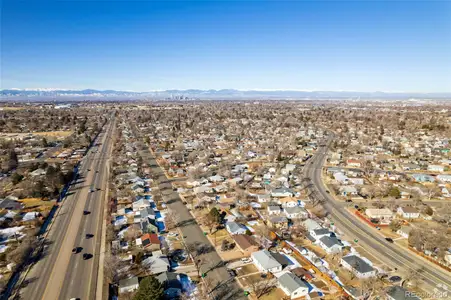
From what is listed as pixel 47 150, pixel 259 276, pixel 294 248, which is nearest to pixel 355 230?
pixel 294 248

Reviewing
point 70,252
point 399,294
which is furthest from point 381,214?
point 70,252

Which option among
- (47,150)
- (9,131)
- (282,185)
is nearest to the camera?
(282,185)

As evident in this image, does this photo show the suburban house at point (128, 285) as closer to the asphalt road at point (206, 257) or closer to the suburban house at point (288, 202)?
the asphalt road at point (206, 257)

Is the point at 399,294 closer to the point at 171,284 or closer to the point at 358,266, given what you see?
the point at 358,266

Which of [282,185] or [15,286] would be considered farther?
[282,185]

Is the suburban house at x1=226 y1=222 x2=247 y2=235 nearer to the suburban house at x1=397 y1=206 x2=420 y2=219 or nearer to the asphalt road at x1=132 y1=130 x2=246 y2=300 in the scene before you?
the asphalt road at x1=132 y1=130 x2=246 y2=300

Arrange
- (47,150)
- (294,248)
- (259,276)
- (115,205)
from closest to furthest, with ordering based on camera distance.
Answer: (259,276) → (294,248) → (115,205) → (47,150)

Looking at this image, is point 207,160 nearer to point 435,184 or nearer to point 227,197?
point 227,197
